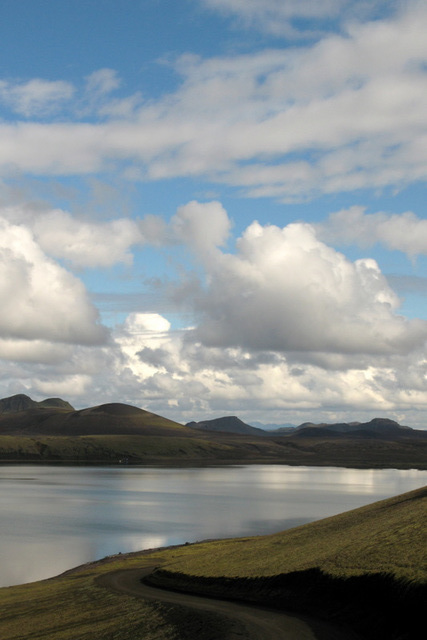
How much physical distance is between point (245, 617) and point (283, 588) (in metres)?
5.09

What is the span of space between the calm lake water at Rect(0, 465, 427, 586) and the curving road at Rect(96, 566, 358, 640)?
2195cm

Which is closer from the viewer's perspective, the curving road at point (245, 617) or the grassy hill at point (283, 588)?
the curving road at point (245, 617)

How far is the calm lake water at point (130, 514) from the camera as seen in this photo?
267 feet

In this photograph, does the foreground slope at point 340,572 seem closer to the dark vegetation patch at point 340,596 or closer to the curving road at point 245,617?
the dark vegetation patch at point 340,596

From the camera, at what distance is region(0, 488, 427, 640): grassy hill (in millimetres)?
36219

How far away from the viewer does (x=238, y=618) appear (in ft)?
128

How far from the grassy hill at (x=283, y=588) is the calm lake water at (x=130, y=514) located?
19.1m

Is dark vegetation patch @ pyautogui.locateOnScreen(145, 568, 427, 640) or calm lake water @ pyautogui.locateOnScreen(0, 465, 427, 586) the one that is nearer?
dark vegetation patch @ pyautogui.locateOnScreen(145, 568, 427, 640)

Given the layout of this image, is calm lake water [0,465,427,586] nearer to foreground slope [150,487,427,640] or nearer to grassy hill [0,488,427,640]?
grassy hill [0,488,427,640]

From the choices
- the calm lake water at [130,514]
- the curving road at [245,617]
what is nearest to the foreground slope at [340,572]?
the curving road at [245,617]

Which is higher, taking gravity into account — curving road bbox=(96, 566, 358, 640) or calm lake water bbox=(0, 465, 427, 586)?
curving road bbox=(96, 566, 358, 640)

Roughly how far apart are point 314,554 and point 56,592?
20609mm

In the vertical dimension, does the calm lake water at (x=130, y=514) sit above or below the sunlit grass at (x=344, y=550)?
below

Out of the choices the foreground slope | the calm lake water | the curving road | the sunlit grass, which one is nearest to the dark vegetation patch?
the foreground slope
